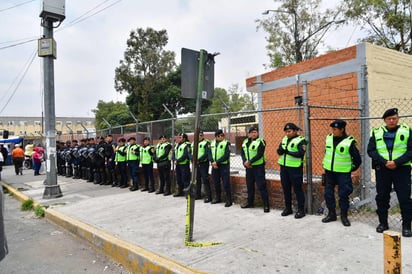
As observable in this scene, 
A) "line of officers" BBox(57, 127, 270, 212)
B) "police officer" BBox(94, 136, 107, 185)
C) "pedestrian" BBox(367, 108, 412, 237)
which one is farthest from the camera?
"police officer" BBox(94, 136, 107, 185)

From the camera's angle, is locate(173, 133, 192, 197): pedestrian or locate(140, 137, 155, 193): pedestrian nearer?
locate(173, 133, 192, 197): pedestrian

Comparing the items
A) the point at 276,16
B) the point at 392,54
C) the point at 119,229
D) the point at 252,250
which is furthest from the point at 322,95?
the point at 276,16

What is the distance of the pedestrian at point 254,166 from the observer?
6.09 m

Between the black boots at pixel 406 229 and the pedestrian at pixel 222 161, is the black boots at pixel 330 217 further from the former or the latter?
the pedestrian at pixel 222 161

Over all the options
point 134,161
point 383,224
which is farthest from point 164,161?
point 383,224


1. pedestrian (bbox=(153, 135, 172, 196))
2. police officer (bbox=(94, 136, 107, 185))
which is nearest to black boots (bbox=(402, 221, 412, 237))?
pedestrian (bbox=(153, 135, 172, 196))

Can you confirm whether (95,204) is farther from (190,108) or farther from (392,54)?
(190,108)

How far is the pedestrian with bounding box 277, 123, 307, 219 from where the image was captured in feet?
17.8

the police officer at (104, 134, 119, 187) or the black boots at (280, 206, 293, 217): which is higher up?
the police officer at (104, 134, 119, 187)

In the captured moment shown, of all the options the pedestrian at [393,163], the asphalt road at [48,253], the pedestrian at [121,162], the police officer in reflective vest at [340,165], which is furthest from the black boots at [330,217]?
the pedestrian at [121,162]

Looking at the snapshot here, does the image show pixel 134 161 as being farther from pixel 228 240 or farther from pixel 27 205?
pixel 228 240

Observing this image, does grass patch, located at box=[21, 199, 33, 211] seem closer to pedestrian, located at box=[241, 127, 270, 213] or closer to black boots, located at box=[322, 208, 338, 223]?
pedestrian, located at box=[241, 127, 270, 213]

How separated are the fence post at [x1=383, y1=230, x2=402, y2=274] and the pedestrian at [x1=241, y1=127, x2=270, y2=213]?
12.9ft

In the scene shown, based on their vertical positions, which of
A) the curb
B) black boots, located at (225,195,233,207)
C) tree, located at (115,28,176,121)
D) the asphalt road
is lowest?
the asphalt road
